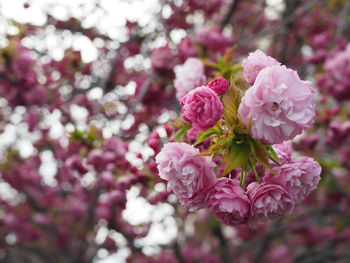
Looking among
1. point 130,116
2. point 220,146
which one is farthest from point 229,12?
point 220,146

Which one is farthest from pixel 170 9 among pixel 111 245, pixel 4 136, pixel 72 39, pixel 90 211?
pixel 111 245

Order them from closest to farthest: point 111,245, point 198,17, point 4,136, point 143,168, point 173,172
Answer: point 173,172, point 143,168, point 198,17, point 4,136, point 111,245

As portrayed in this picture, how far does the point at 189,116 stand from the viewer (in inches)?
38.3

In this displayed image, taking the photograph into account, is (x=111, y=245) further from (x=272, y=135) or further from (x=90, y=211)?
(x=272, y=135)

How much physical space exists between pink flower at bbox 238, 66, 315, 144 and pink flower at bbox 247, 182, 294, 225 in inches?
6.7

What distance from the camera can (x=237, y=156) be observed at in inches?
38.4

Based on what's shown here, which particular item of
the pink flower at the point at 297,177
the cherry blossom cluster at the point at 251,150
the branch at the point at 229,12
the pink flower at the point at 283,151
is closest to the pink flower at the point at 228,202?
the cherry blossom cluster at the point at 251,150

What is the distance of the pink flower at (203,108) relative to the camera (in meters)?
0.93

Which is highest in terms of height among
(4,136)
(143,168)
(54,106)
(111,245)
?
(143,168)

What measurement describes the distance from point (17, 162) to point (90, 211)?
6.94 feet

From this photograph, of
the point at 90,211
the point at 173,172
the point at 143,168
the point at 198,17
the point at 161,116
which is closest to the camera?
the point at 173,172

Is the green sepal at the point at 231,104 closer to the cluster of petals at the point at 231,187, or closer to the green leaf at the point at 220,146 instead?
the green leaf at the point at 220,146

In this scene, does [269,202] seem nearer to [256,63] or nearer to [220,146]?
[220,146]

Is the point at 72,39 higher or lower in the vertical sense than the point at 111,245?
higher
